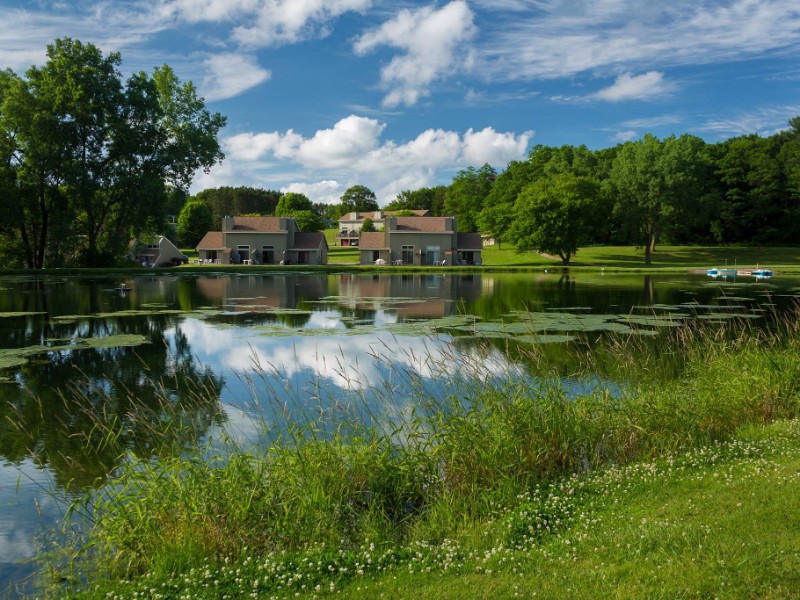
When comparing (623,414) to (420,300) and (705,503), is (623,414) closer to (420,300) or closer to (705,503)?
(705,503)

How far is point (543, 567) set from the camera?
4344 mm

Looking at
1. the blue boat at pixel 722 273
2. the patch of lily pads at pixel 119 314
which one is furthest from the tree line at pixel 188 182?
the patch of lily pads at pixel 119 314

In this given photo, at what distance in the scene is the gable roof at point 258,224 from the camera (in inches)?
2911

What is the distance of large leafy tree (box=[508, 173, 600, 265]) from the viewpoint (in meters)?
62.2

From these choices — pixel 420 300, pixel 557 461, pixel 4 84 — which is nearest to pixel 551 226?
pixel 420 300

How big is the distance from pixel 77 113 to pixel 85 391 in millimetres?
42078

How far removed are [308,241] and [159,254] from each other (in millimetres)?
17910

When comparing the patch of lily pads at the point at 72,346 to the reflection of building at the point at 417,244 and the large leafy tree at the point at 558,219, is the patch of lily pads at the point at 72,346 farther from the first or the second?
the reflection of building at the point at 417,244

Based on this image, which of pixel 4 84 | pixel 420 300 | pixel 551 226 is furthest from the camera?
pixel 551 226

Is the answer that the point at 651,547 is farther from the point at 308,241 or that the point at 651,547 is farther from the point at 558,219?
the point at 308,241

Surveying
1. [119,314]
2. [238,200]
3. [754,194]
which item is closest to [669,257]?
[754,194]

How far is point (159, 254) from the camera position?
240 ft

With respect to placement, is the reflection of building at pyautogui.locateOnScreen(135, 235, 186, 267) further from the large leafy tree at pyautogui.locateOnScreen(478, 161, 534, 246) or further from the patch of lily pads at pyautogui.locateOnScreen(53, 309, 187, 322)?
the patch of lily pads at pyautogui.locateOnScreen(53, 309, 187, 322)

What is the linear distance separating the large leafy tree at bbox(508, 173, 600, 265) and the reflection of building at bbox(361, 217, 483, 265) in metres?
9.55
